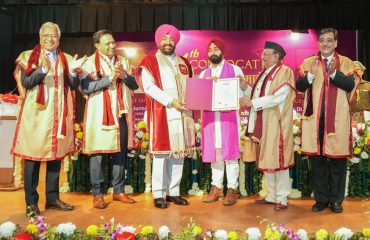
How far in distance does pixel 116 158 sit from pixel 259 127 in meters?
1.39

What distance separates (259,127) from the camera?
3.90 meters

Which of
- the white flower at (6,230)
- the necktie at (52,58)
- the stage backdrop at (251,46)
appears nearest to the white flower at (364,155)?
the necktie at (52,58)

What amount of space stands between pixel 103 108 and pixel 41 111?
55 centimetres

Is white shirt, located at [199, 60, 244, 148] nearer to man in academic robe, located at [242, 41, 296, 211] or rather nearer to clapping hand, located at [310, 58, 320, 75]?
man in academic robe, located at [242, 41, 296, 211]

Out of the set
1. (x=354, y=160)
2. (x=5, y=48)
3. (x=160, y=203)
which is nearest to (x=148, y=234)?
(x=160, y=203)

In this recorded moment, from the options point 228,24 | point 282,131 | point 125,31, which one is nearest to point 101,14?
point 125,31

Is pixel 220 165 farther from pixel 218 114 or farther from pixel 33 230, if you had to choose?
pixel 33 230

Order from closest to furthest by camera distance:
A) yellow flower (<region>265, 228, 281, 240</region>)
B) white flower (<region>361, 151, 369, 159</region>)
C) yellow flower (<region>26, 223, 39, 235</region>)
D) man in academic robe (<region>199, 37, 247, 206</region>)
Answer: yellow flower (<region>265, 228, 281, 240</region>), yellow flower (<region>26, 223, 39, 235</region>), man in academic robe (<region>199, 37, 247, 206</region>), white flower (<region>361, 151, 369, 159</region>)

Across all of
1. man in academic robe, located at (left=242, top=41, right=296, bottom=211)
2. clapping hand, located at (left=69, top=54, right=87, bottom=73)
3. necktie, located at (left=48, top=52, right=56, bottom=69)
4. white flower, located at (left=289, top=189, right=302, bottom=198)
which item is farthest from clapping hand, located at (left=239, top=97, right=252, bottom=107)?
necktie, located at (left=48, top=52, right=56, bottom=69)

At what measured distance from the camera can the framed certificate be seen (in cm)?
381

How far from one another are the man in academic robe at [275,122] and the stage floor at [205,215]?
304 millimetres

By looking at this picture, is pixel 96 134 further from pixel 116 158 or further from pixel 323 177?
pixel 323 177

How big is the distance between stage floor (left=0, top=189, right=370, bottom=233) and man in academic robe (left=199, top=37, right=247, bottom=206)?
0.18 meters

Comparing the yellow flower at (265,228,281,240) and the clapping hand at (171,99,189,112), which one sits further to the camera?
the clapping hand at (171,99,189,112)
